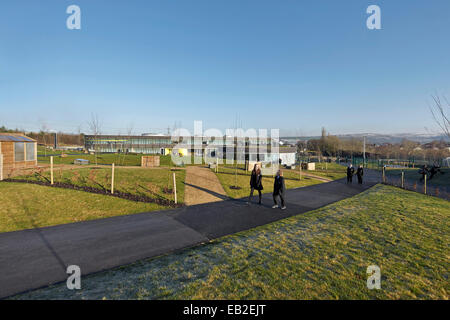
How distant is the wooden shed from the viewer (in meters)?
14.1

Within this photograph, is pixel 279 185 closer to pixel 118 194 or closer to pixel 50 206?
pixel 118 194

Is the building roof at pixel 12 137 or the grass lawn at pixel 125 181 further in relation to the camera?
the building roof at pixel 12 137

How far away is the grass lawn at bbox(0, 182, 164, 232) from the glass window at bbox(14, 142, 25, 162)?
17.1 feet

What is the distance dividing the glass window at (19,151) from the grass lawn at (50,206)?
5.23m

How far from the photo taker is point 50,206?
29.7ft

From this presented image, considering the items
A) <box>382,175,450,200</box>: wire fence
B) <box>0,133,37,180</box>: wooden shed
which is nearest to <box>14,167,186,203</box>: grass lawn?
<box>0,133,37,180</box>: wooden shed

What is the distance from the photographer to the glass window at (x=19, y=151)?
15125 mm

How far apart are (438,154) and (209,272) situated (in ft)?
211

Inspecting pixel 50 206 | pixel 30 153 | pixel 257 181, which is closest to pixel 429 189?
pixel 257 181

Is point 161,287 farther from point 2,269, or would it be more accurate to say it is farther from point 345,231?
point 345,231

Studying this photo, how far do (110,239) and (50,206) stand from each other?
488 centimetres

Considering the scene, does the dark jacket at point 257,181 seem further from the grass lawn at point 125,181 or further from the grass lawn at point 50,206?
the grass lawn at point 50,206

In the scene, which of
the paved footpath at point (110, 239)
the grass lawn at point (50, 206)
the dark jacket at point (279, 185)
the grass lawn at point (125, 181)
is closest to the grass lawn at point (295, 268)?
the paved footpath at point (110, 239)

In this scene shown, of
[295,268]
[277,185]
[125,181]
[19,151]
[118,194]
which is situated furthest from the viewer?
[19,151]
